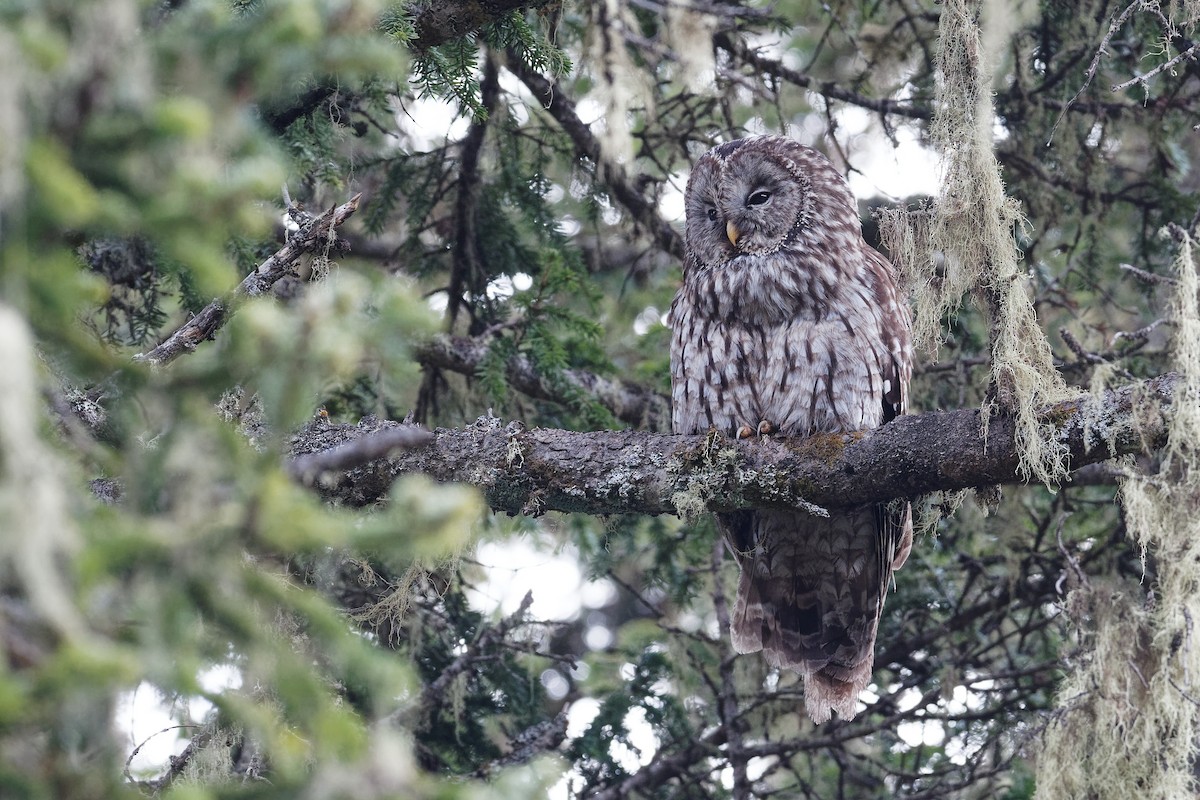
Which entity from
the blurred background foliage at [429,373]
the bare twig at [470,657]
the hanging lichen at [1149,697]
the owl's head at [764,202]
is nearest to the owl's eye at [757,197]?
the owl's head at [764,202]

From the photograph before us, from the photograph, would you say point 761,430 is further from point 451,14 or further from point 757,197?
point 451,14

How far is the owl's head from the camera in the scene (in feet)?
15.0

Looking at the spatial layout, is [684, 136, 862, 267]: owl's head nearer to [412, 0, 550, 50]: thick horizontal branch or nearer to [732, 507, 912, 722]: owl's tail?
[732, 507, 912, 722]: owl's tail

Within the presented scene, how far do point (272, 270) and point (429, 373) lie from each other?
5.20 feet

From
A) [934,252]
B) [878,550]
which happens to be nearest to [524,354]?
[878,550]

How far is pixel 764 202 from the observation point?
4.68 m

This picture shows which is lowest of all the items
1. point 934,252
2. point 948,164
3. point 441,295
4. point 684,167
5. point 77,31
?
point 77,31

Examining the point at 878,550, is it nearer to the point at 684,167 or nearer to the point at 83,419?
the point at 684,167

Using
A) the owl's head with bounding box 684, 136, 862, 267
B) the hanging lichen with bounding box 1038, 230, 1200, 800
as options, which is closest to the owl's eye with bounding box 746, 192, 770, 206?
the owl's head with bounding box 684, 136, 862, 267

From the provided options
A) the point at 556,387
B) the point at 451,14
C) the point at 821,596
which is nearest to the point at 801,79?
the point at 556,387

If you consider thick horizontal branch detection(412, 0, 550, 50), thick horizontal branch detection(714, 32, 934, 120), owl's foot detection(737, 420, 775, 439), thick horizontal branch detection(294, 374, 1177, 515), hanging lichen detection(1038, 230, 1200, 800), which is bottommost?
hanging lichen detection(1038, 230, 1200, 800)

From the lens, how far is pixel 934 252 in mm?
3424

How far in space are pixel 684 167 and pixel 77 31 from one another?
4145mm

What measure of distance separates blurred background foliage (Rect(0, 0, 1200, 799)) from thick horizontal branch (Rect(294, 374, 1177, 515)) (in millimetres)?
250
